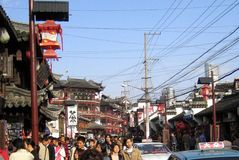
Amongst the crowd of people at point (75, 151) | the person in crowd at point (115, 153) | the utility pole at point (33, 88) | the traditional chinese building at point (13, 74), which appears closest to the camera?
the crowd of people at point (75, 151)

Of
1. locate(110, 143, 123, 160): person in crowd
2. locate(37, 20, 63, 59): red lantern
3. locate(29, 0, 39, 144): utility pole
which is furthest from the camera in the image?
locate(37, 20, 63, 59): red lantern

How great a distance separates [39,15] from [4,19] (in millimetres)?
2592

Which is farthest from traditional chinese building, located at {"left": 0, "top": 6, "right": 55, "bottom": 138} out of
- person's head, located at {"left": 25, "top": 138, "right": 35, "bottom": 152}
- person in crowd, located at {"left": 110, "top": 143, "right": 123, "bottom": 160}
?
person in crowd, located at {"left": 110, "top": 143, "right": 123, "bottom": 160}

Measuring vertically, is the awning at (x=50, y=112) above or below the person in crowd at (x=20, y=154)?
above

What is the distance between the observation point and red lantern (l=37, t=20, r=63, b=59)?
751 inches

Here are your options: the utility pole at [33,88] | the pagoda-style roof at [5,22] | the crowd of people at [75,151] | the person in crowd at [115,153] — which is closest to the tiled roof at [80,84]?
the pagoda-style roof at [5,22]

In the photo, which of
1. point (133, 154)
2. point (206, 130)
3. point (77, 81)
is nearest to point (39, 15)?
point (133, 154)

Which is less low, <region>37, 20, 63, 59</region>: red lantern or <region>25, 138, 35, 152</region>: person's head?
<region>37, 20, 63, 59</region>: red lantern

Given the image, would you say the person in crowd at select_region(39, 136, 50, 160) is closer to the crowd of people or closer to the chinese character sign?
the crowd of people

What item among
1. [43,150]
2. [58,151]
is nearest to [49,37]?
[58,151]

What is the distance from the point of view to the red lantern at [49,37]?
1908 cm

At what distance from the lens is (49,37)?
776 inches

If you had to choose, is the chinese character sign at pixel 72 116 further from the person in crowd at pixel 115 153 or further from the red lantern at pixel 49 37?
the person in crowd at pixel 115 153

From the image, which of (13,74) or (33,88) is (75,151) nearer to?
(33,88)
